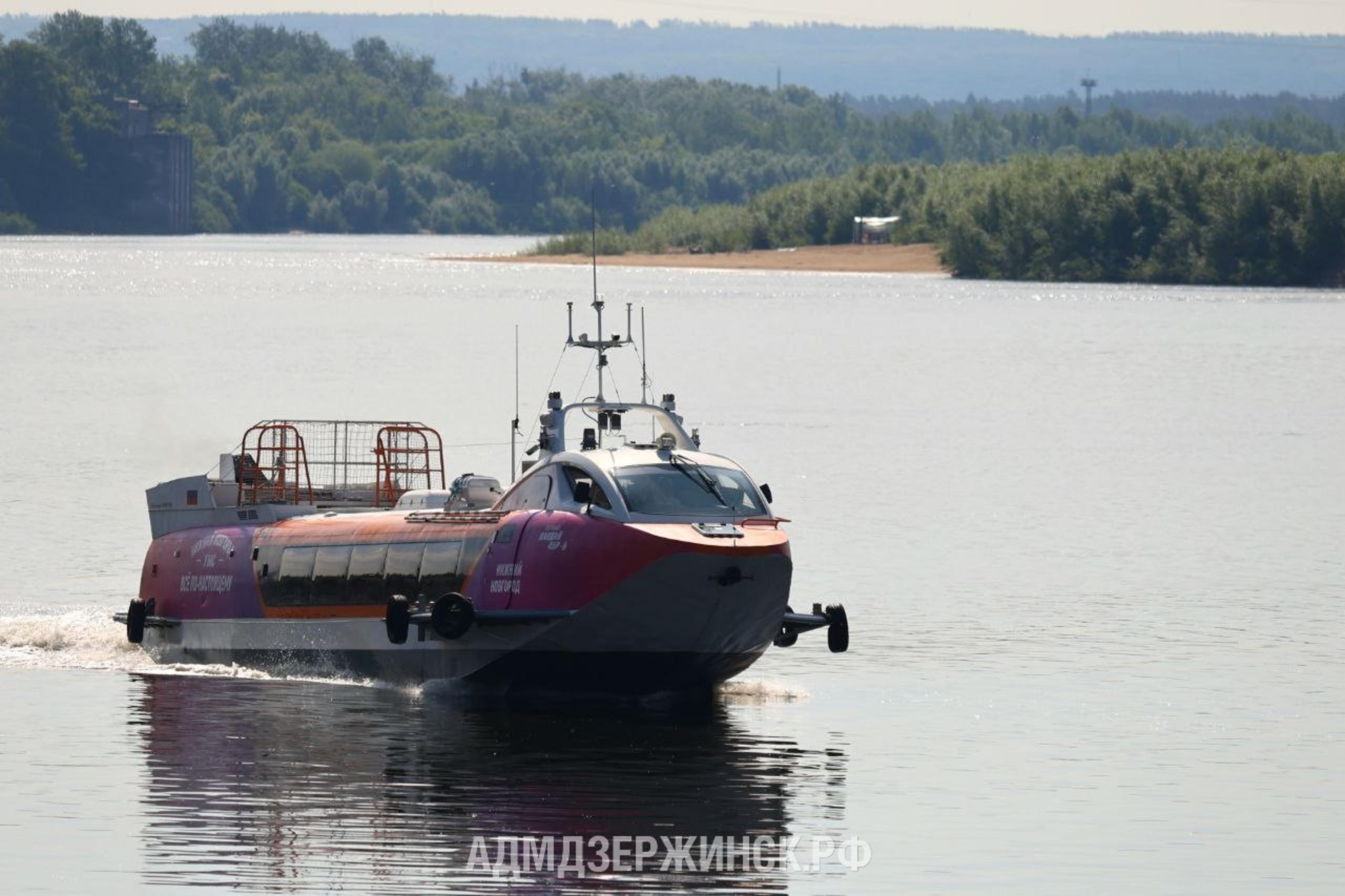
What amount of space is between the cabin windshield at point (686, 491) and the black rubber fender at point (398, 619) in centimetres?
374

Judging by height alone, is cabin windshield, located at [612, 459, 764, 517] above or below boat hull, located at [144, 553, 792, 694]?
above

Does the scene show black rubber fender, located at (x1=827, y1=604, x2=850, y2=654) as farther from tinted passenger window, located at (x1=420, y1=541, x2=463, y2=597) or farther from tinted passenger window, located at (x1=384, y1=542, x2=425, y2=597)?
tinted passenger window, located at (x1=384, y1=542, x2=425, y2=597)

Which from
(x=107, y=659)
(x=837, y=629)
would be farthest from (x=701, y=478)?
(x=107, y=659)

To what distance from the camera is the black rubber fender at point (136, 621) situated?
1684 inches

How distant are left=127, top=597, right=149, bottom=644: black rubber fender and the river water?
0.45 metres

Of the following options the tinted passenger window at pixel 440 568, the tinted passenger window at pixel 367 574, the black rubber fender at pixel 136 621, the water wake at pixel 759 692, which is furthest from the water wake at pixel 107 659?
the tinted passenger window at pixel 440 568

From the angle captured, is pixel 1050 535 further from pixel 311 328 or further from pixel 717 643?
pixel 311 328

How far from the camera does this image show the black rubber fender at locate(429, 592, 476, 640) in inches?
1454

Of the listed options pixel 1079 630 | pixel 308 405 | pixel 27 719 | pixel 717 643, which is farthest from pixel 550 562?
pixel 308 405

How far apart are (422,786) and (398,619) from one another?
6.45 m

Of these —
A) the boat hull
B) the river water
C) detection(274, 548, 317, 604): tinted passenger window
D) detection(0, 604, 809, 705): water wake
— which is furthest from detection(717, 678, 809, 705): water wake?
detection(274, 548, 317, 604): tinted passenger window

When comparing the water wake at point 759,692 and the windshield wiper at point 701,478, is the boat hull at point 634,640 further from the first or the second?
the windshield wiper at point 701,478

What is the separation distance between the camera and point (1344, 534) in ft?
200

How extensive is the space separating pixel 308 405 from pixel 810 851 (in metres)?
66.2
